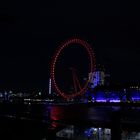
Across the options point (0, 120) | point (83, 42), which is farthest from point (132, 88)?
point (0, 120)

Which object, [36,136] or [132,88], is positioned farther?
[132,88]

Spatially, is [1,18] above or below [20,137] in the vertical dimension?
above

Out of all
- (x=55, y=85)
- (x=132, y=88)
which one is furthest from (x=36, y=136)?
(x=132, y=88)

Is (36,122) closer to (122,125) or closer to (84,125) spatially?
(84,125)

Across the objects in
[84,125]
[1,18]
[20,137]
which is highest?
[1,18]

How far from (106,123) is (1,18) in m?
5.88

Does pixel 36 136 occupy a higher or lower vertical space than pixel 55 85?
lower

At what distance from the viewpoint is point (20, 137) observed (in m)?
11.2

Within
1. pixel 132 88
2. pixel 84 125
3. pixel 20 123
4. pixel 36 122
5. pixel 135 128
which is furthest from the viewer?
pixel 132 88

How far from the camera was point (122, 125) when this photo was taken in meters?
6.04

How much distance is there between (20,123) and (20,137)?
52 cm

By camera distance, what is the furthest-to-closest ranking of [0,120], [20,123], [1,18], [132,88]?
[132,88] → [0,120] → [20,123] → [1,18]

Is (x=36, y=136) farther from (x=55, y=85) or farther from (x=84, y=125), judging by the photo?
(x=55, y=85)

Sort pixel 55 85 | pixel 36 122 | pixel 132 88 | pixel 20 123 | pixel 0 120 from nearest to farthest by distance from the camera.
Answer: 1. pixel 36 122
2. pixel 20 123
3. pixel 0 120
4. pixel 55 85
5. pixel 132 88
